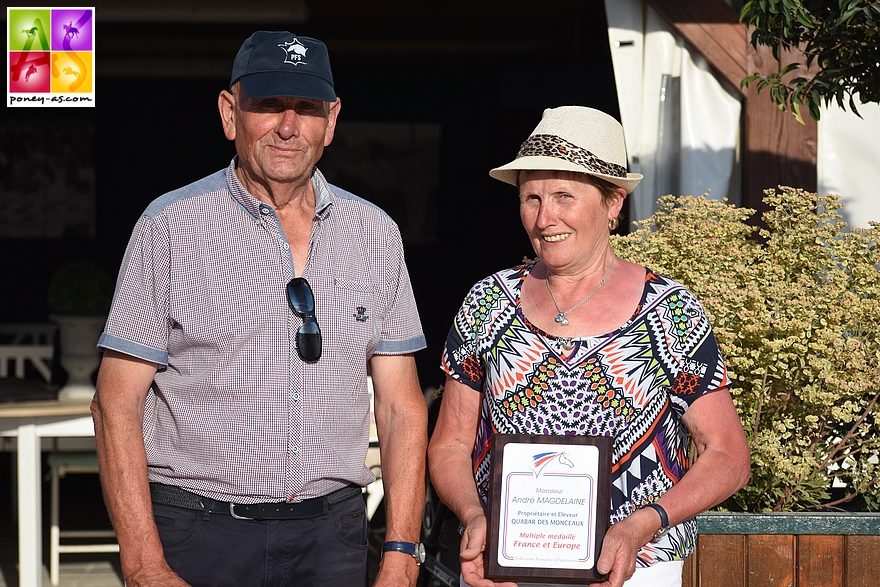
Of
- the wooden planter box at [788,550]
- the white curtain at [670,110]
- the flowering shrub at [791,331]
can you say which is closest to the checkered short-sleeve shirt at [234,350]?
the wooden planter box at [788,550]

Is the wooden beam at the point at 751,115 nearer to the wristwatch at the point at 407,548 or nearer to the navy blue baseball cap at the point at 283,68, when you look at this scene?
the navy blue baseball cap at the point at 283,68

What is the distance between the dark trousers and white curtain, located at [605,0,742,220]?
3.03 m

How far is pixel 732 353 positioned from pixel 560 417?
125 centimetres

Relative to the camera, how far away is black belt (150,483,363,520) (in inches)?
83.2

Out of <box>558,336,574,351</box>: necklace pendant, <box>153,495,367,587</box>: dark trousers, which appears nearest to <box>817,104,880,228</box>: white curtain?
<box>558,336,574,351</box>: necklace pendant

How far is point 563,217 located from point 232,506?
3.00ft

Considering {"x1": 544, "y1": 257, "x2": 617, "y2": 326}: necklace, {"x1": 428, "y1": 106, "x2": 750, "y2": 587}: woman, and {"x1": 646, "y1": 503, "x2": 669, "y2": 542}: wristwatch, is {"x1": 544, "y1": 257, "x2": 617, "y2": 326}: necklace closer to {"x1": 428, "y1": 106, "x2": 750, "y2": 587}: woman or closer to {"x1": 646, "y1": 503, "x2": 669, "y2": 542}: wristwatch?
{"x1": 428, "y1": 106, "x2": 750, "y2": 587}: woman

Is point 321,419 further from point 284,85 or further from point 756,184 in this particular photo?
point 756,184

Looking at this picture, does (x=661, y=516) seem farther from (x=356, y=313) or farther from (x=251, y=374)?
(x=251, y=374)

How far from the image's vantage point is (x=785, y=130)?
455cm

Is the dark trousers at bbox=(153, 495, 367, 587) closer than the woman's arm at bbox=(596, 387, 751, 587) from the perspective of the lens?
No

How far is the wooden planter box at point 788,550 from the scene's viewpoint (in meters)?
2.89

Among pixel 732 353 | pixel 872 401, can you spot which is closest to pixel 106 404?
pixel 732 353
